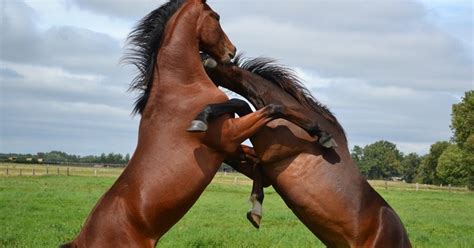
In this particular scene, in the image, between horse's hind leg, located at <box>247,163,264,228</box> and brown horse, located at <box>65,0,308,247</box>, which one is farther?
horse's hind leg, located at <box>247,163,264,228</box>

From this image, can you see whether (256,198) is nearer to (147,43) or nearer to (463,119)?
(147,43)

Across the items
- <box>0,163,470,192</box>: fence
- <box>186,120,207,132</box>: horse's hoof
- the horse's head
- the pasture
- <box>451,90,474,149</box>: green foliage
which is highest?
<box>451,90,474,149</box>: green foliage

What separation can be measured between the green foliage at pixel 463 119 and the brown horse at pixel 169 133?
65.4 m

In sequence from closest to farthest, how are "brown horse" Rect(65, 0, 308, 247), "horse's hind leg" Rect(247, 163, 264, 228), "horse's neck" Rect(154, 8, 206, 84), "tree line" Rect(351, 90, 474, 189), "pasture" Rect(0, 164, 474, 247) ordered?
"brown horse" Rect(65, 0, 308, 247) < "horse's neck" Rect(154, 8, 206, 84) < "horse's hind leg" Rect(247, 163, 264, 228) < "pasture" Rect(0, 164, 474, 247) < "tree line" Rect(351, 90, 474, 189)

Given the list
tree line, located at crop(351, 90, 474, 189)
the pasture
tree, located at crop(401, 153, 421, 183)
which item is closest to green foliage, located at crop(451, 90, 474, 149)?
tree line, located at crop(351, 90, 474, 189)

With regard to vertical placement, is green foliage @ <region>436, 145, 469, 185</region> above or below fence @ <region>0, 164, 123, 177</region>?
above

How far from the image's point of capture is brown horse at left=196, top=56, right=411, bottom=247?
609 cm

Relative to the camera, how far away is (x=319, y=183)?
6078 mm

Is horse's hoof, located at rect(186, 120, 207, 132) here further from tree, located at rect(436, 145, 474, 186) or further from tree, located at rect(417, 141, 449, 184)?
tree, located at rect(417, 141, 449, 184)

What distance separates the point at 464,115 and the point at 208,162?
219 ft

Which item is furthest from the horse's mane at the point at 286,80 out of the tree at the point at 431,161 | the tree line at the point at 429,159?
the tree at the point at 431,161

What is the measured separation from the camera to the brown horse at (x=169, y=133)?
18.1ft

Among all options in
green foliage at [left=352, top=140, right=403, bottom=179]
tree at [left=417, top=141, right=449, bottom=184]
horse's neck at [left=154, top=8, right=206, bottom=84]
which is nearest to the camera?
horse's neck at [left=154, top=8, right=206, bottom=84]

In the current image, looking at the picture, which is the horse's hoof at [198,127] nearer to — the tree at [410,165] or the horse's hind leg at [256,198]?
the horse's hind leg at [256,198]
